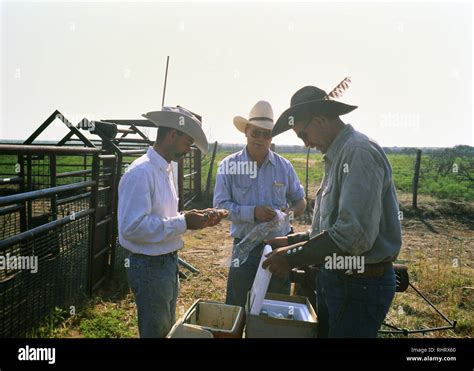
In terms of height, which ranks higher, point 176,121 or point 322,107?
point 322,107

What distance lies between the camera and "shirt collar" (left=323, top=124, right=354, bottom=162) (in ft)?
7.18

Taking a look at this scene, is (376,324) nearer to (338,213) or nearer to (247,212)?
(338,213)

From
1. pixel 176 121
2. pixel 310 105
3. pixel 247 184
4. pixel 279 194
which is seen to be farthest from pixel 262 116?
pixel 310 105

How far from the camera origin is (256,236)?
331 centimetres

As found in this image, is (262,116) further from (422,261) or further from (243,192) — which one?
(422,261)

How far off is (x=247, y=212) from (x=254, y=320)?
53.5 inches

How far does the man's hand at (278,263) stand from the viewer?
214 centimetres

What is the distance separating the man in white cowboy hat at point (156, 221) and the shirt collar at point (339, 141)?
40.1 inches

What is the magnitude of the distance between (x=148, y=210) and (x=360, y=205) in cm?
136

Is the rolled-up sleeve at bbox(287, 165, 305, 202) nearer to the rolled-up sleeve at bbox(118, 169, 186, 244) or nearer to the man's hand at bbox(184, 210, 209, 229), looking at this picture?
the man's hand at bbox(184, 210, 209, 229)

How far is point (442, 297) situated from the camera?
17.9 feet

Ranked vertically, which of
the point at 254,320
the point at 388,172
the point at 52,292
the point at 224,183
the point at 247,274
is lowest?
the point at 52,292

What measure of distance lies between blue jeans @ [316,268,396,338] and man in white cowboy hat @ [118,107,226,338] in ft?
3.68
